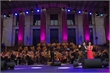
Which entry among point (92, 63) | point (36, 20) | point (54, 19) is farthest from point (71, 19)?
point (92, 63)

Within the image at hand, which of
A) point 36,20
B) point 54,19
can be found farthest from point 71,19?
point 36,20

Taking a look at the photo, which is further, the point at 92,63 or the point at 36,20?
the point at 36,20

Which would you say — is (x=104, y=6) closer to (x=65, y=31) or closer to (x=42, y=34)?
(x=65, y=31)

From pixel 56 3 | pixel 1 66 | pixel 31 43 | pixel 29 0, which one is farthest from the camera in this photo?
pixel 31 43

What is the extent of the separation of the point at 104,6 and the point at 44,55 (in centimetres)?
1293

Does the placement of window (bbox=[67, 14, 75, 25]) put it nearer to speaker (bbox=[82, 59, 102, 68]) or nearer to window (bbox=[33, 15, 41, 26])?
window (bbox=[33, 15, 41, 26])

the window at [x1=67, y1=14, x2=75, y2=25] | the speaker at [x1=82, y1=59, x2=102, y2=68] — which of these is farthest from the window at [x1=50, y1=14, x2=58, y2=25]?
the speaker at [x1=82, y1=59, x2=102, y2=68]

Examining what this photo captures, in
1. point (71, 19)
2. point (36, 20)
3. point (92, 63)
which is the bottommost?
point (92, 63)

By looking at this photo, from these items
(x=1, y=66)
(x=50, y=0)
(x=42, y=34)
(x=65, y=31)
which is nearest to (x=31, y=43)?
(x=42, y=34)

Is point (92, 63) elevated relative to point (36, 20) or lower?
lower

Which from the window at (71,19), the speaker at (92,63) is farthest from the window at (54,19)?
the speaker at (92,63)

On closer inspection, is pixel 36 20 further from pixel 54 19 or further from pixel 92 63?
pixel 92 63

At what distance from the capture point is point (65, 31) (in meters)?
22.0

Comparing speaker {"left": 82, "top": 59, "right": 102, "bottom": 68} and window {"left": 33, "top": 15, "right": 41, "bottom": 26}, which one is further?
window {"left": 33, "top": 15, "right": 41, "bottom": 26}
